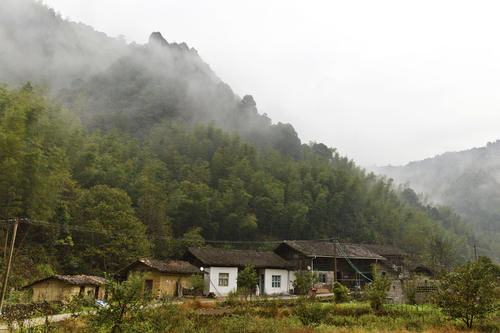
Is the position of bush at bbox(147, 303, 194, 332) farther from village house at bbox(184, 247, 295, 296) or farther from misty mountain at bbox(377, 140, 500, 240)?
misty mountain at bbox(377, 140, 500, 240)

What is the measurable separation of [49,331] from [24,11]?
257 ft

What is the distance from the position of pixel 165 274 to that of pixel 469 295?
17595mm

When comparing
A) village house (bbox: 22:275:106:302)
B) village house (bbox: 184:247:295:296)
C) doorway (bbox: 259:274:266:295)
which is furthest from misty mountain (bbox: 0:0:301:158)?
village house (bbox: 22:275:106:302)

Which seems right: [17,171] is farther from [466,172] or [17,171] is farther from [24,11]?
[466,172]

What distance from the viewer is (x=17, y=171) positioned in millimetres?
22047

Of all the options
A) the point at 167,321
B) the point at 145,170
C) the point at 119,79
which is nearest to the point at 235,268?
the point at 145,170

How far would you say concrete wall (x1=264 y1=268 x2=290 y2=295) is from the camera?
96.3 feet

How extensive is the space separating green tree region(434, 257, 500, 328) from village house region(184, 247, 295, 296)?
15.8 m

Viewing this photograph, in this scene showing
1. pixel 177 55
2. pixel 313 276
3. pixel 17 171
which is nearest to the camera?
pixel 17 171

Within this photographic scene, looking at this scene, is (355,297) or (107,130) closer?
(355,297)

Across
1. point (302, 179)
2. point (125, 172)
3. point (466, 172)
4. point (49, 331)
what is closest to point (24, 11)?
point (125, 172)

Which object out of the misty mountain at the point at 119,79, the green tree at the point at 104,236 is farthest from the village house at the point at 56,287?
the misty mountain at the point at 119,79

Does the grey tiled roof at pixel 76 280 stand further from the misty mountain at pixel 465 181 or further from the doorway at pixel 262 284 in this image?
the misty mountain at pixel 465 181

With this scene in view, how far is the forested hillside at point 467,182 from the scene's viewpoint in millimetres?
107125
